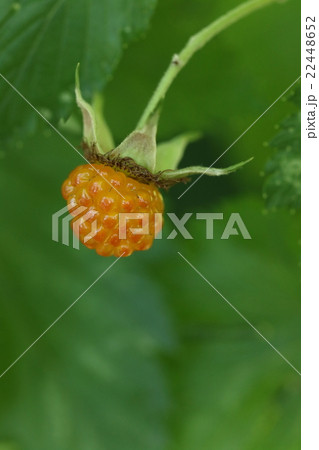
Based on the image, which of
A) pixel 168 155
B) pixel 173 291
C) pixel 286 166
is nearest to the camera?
pixel 168 155

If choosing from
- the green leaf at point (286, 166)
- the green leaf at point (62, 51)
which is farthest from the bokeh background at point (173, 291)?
the green leaf at point (62, 51)

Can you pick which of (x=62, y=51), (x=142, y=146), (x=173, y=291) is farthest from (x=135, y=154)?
(x=173, y=291)

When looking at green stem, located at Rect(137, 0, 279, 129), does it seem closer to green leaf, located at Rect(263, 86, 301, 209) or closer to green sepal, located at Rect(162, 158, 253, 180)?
green sepal, located at Rect(162, 158, 253, 180)

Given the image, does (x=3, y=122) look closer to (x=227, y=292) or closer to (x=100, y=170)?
(x=100, y=170)

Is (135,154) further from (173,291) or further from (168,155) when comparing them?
(173,291)

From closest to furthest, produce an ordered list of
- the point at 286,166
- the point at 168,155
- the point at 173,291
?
the point at 168,155
the point at 286,166
the point at 173,291
